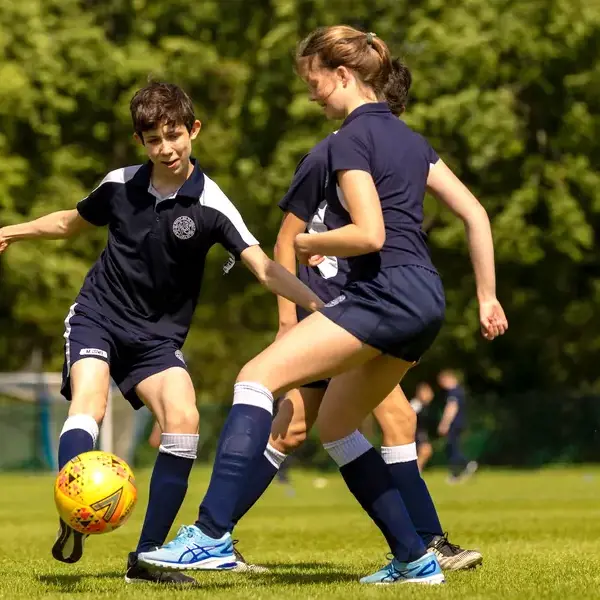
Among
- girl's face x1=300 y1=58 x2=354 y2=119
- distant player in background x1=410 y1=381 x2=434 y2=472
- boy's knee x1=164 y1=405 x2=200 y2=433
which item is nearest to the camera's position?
girl's face x1=300 y1=58 x2=354 y2=119

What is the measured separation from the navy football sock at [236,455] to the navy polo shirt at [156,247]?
1213 mm

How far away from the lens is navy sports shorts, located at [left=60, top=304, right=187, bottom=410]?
24.8 feet

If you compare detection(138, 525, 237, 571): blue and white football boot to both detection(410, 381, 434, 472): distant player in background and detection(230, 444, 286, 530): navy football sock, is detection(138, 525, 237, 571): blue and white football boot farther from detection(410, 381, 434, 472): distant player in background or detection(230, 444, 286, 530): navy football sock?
detection(410, 381, 434, 472): distant player in background

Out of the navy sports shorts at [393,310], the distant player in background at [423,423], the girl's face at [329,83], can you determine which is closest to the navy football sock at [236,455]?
the navy sports shorts at [393,310]

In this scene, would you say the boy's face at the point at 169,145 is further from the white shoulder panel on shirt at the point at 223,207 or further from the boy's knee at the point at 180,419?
the boy's knee at the point at 180,419

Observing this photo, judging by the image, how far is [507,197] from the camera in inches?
1266

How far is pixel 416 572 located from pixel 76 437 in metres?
1.74

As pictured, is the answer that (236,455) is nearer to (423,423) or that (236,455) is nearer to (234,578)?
(234,578)

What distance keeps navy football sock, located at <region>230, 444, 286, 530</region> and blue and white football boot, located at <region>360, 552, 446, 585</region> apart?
103 centimetres

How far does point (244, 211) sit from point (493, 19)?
6.46 meters

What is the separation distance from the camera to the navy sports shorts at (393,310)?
6426 mm

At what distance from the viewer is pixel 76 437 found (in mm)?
7277

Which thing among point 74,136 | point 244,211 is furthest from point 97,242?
point 244,211

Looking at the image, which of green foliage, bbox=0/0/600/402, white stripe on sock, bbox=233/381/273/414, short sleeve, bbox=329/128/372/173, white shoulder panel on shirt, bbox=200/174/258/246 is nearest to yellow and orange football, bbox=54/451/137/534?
white stripe on sock, bbox=233/381/273/414
